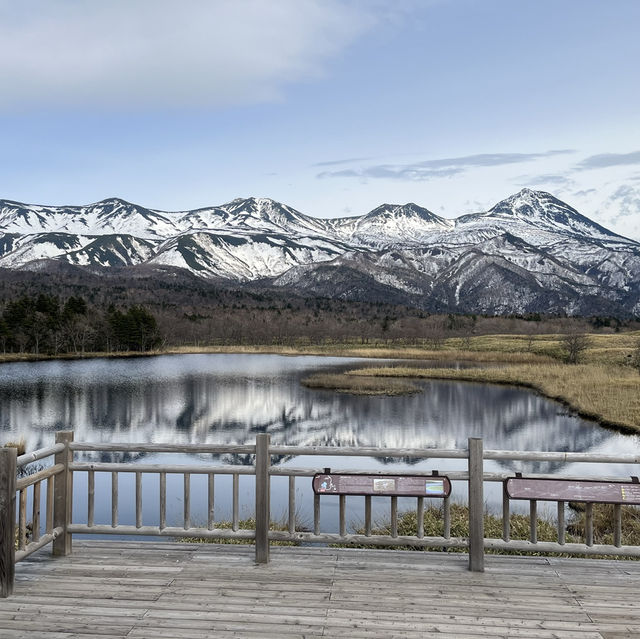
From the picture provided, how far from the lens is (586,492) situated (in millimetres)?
8320

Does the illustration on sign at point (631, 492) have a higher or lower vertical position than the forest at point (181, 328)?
lower

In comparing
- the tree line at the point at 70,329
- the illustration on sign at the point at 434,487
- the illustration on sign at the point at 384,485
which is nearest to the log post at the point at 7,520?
the illustration on sign at the point at 384,485

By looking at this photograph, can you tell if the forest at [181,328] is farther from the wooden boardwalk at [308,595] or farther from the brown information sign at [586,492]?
the brown information sign at [586,492]

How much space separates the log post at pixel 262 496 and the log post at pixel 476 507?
272 cm

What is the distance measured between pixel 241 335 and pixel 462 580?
153 m

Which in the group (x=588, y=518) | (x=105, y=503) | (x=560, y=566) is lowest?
(x=105, y=503)

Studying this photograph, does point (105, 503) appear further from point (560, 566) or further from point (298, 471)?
point (560, 566)

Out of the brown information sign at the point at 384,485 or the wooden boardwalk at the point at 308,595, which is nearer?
the wooden boardwalk at the point at 308,595

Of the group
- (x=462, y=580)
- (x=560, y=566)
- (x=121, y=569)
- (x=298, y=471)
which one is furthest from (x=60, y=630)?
(x=560, y=566)

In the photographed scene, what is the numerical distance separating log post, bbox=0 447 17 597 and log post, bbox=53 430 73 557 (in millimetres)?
1206

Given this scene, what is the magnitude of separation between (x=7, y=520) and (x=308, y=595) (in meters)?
3.67

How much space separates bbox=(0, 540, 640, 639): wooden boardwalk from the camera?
6652mm

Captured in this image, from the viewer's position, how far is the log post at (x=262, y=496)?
8609mm

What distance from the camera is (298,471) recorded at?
8.70m
